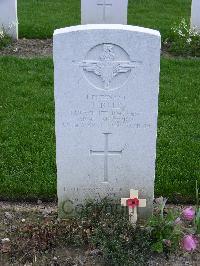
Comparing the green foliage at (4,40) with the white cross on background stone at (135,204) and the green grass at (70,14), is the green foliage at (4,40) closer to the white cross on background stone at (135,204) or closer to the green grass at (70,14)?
the green grass at (70,14)

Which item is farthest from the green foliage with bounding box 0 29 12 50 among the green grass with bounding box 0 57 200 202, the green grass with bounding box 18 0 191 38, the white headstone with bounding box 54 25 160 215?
the white headstone with bounding box 54 25 160 215

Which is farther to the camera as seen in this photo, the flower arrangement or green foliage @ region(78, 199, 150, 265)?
the flower arrangement

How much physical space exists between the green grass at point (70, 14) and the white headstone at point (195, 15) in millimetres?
530

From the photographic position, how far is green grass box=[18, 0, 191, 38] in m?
10.3

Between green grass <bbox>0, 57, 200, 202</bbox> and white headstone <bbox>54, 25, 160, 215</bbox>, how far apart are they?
26.6 inches

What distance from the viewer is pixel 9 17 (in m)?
9.54

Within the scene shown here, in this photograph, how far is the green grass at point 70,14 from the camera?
33.8 feet

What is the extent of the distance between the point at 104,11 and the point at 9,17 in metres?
1.54

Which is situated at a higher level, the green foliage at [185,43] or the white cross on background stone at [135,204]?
the green foliage at [185,43]

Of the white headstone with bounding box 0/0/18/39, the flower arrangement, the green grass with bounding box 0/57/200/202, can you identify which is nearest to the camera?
the flower arrangement

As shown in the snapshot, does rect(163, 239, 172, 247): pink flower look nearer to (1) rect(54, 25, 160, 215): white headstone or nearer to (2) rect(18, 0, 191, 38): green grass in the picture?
(1) rect(54, 25, 160, 215): white headstone

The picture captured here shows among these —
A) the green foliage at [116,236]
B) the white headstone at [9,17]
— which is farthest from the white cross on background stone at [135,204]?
the white headstone at [9,17]

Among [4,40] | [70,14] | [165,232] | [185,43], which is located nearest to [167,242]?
[165,232]

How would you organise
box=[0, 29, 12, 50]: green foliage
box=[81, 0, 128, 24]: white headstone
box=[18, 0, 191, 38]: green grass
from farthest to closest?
box=[18, 0, 191, 38]: green grass → box=[81, 0, 128, 24]: white headstone → box=[0, 29, 12, 50]: green foliage
